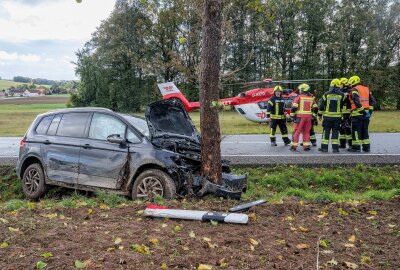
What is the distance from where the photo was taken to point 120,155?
25.6 ft

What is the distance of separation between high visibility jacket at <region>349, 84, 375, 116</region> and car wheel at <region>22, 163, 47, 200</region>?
28.4 ft

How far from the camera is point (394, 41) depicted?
138ft

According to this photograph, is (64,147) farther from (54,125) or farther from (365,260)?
(365,260)

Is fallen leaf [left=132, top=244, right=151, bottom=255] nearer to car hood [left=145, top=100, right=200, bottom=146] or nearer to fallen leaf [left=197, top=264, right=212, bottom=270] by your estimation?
fallen leaf [left=197, top=264, right=212, bottom=270]

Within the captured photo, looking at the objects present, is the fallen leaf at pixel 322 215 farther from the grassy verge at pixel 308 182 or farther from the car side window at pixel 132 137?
the car side window at pixel 132 137

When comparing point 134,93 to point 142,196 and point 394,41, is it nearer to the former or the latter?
point 394,41

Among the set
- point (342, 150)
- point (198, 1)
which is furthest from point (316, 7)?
point (198, 1)

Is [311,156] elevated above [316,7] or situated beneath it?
situated beneath

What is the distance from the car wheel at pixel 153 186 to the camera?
24.1ft

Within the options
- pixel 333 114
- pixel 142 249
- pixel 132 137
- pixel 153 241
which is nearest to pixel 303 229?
pixel 153 241

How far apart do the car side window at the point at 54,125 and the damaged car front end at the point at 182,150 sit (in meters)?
2.24

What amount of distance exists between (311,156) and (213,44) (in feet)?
18.3

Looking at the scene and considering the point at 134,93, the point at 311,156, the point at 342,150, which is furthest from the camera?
the point at 134,93

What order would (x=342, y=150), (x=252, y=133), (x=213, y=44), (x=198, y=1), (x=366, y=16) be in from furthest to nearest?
(x=366, y=16)
(x=252, y=133)
(x=342, y=150)
(x=198, y=1)
(x=213, y=44)
